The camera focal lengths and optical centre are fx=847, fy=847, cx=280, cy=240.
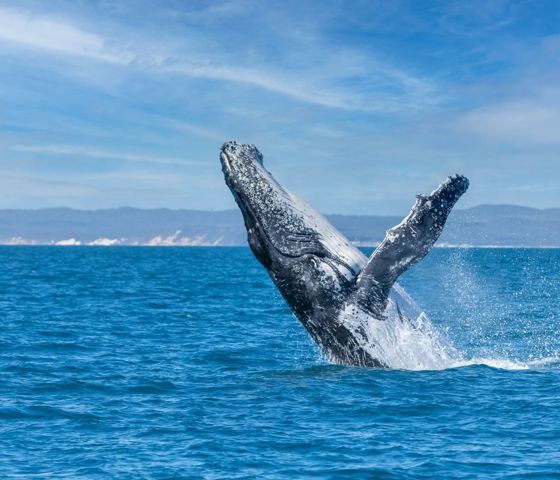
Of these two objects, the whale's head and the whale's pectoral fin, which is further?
the whale's head

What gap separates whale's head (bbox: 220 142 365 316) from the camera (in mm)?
12008

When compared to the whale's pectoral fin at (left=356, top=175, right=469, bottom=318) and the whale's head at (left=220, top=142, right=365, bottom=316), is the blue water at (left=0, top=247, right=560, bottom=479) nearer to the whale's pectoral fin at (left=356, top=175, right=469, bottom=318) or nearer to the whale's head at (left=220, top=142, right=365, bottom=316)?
the whale's head at (left=220, top=142, right=365, bottom=316)

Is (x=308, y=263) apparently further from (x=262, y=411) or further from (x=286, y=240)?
(x=262, y=411)

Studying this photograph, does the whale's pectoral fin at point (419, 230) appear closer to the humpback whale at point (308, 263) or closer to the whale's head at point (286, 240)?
the humpback whale at point (308, 263)

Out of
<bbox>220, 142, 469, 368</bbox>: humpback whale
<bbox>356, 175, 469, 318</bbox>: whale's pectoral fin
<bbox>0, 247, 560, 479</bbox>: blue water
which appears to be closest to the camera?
<bbox>0, 247, 560, 479</bbox>: blue water

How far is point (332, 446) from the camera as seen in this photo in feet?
31.3

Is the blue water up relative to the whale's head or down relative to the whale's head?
down

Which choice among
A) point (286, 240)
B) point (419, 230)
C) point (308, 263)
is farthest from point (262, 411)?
point (419, 230)

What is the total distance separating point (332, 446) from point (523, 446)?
2126 millimetres

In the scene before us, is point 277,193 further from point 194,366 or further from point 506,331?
point 506,331

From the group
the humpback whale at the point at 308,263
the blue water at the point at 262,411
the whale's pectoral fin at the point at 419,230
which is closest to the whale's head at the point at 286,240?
the humpback whale at the point at 308,263

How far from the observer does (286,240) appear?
1202 centimetres

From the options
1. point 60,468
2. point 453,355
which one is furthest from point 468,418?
point 60,468

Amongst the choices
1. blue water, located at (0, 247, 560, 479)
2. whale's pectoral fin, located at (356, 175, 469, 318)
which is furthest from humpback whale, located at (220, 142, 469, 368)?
blue water, located at (0, 247, 560, 479)
